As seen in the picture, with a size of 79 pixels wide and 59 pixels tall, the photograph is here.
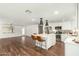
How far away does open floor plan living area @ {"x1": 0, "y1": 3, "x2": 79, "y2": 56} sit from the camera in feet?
5.35

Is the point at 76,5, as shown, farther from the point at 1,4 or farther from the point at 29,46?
the point at 1,4

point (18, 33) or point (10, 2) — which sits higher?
point (10, 2)

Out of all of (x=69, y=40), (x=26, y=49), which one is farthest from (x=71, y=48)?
(x=26, y=49)

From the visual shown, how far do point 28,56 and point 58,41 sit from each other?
0.49 m

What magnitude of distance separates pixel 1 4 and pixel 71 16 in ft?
3.30

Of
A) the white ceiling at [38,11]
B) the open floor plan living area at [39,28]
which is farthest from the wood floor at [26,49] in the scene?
the white ceiling at [38,11]

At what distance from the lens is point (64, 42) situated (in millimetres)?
1654

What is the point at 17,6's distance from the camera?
64.1 inches

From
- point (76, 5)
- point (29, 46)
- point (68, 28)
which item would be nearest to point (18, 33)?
point (29, 46)

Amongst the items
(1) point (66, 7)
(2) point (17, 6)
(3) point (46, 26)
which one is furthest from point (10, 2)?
(1) point (66, 7)

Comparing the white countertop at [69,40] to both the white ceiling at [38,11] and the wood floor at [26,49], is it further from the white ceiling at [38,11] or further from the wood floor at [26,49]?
the white ceiling at [38,11]

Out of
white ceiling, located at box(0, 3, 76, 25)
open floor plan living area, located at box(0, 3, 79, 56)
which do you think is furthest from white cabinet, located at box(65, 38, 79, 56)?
white ceiling, located at box(0, 3, 76, 25)

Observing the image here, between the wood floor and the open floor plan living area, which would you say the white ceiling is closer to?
the open floor plan living area

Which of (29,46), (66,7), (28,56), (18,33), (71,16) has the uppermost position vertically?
(66,7)
